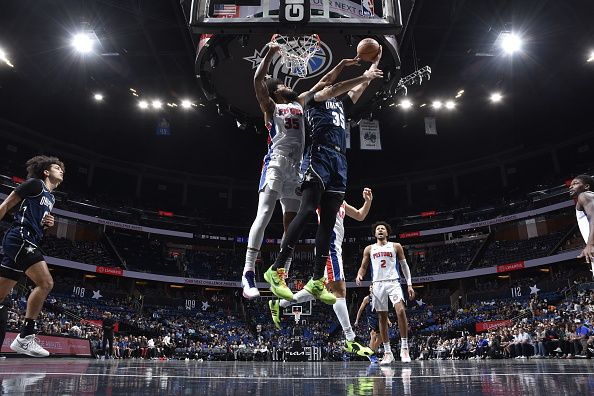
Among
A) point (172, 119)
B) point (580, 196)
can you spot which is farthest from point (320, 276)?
point (172, 119)

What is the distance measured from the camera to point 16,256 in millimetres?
4578

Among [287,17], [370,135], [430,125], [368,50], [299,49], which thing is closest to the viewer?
[368,50]

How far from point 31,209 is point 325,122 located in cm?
339

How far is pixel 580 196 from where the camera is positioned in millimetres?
5371

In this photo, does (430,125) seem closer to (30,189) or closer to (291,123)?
(291,123)

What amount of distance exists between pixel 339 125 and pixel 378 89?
8546mm

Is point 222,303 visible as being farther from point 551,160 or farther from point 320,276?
point 320,276

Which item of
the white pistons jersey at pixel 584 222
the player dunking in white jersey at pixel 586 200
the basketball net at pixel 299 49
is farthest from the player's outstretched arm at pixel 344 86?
the basketball net at pixel 299 49

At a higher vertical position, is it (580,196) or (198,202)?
(198,202)

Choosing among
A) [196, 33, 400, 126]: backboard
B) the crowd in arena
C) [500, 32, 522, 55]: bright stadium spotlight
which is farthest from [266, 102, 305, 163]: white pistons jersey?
[500, 32, 522, 55]: bright stadium spotlight

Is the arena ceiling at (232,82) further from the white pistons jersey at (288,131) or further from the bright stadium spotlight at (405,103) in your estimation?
the white pistons jersey at (288,131)

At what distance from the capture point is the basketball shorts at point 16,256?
14.9ft

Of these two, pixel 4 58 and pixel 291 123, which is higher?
pixel 4 58

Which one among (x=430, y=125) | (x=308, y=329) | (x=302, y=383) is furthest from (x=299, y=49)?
(x=308, y=329)
